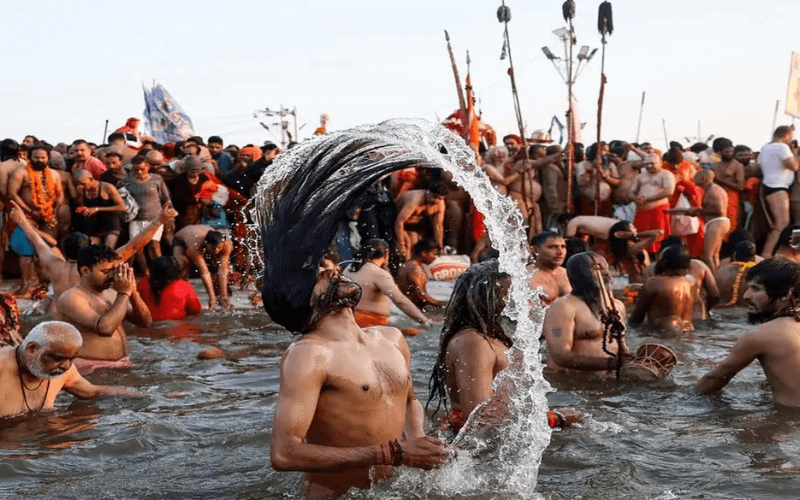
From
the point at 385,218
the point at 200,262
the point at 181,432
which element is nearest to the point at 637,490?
the point at 181,432

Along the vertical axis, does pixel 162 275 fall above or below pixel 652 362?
above

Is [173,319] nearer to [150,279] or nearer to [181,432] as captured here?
[150,279]

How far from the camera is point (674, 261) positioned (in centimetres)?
873

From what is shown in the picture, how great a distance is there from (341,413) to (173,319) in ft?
23.1

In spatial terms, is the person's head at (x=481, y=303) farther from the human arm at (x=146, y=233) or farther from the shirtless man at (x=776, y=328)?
the human arm at (x=146, y=233)

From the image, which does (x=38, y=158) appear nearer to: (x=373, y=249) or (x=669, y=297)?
(x=373, y=249)

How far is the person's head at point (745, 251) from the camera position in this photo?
34.2 ft

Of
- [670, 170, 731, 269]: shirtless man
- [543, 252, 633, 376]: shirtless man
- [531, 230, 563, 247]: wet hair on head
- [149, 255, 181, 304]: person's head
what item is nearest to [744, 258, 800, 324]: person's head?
[543, 252, 633, 376]: shirtless man

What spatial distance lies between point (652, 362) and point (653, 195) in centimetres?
640

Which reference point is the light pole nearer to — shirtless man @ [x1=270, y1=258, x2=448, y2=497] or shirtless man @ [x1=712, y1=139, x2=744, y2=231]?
shirtless man @ [x1=712, y1=139, x2=744, y2=231]

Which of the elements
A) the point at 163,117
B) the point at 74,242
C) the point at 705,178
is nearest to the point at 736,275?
the point at 705,178

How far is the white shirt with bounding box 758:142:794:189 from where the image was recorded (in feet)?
42.8

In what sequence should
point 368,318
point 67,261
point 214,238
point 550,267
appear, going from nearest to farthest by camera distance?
point 550,267
point 67,261
point 368,318
point 214,238

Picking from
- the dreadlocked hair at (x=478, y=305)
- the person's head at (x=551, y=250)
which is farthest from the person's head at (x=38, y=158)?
the dreadlocked hair at (x=478, y=305)
